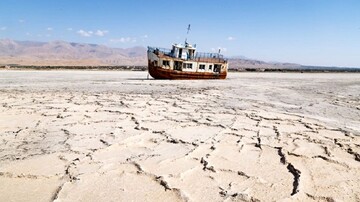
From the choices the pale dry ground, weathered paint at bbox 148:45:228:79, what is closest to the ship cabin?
weathered paint at bbox 148:45:228:79

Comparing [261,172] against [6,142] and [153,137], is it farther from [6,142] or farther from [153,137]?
[6,142]

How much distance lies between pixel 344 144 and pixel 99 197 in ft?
13.3

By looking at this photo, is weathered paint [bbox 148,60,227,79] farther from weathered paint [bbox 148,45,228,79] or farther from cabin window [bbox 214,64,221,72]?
cabin window [bbox 214,64,221,72]

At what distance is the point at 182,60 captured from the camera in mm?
23734

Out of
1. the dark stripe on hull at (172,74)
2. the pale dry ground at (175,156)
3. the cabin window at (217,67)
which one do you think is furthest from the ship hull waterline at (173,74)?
the pale dry ground at (175,156)

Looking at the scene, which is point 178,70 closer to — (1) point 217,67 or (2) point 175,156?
(1) point 217,67

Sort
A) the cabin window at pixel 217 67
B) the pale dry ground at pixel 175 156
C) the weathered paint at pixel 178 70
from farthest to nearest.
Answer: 1. the cabin window at pixel 217 67
2. the weathered paint at pixel 178 70
3. the pale dry ground at pixel 175 156

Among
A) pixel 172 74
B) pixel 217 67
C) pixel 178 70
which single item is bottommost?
pixel 172 74

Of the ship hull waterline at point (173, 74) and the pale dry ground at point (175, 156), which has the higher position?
the pale dry ground at point (175, 156)

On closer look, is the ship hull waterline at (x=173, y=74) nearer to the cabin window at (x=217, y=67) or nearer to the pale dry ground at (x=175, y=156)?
the cabin window at (x=217, y=67)

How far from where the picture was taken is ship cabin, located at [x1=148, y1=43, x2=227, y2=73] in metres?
23.4

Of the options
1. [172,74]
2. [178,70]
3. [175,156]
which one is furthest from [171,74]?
[175,156]

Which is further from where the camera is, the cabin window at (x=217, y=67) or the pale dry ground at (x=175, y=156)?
the cabin window at (x=217, y=67)

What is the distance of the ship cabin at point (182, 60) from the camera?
76.7ft
